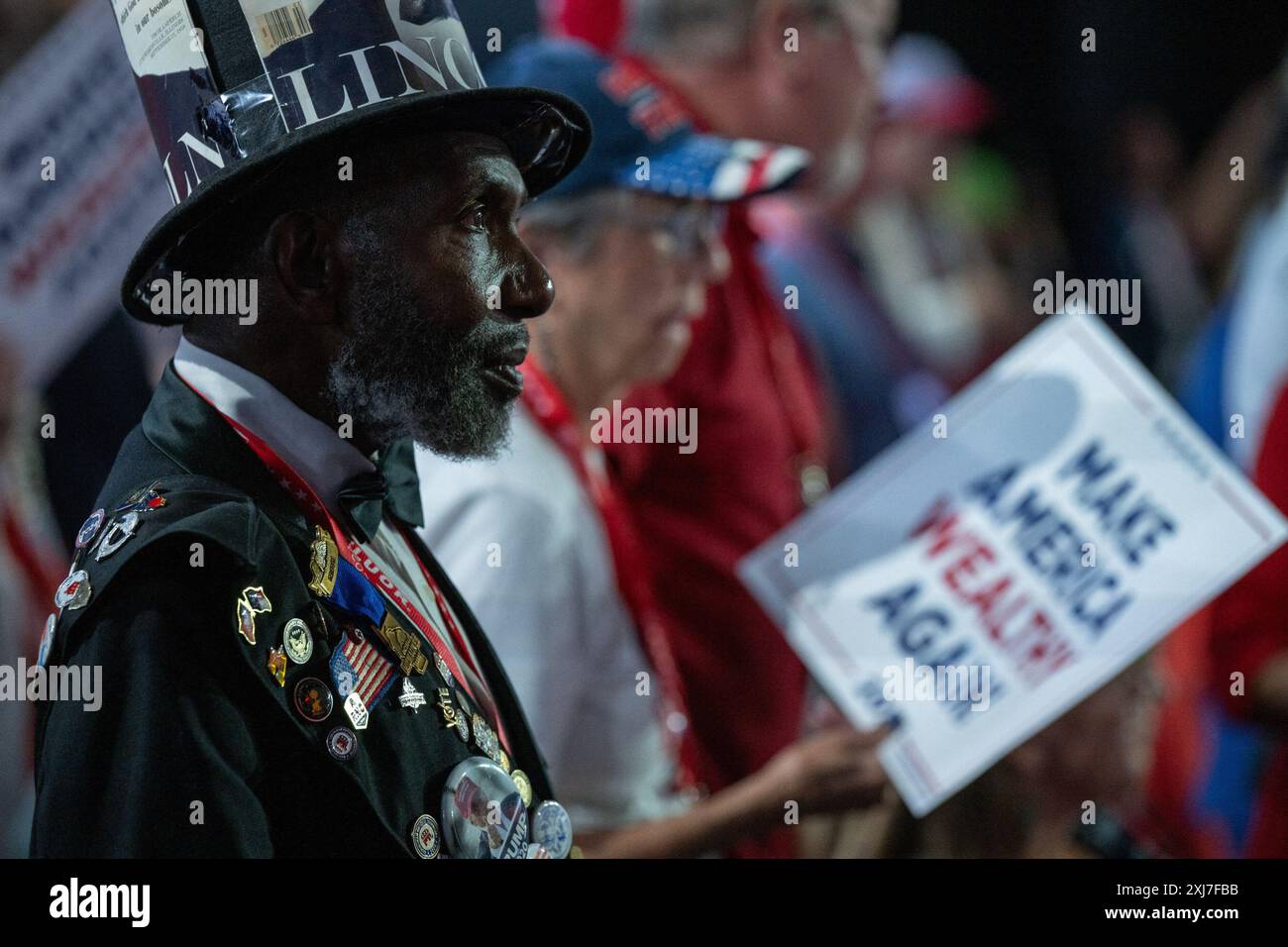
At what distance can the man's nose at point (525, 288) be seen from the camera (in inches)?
60.2

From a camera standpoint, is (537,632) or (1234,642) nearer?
(537,632)

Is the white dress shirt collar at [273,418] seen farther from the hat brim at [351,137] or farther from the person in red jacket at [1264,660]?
the person in red jacket at [1264,660]

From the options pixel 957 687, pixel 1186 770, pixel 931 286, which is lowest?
pixel 1186 770

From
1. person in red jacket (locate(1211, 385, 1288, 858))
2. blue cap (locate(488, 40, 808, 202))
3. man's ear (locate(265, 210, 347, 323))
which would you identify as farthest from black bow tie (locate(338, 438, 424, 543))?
person in red jacket (locate(1211, 385, 1288, 858))

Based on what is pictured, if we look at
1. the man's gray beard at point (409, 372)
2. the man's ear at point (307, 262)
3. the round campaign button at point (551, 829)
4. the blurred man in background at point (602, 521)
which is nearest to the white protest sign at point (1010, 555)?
the blurred man in background at point (602, 521)

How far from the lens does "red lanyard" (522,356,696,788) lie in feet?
8.39

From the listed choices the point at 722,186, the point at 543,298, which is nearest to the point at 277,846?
the point at 543,298

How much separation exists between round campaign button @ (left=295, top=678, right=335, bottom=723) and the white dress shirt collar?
248mm

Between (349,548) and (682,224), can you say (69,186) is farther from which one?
(349,548)

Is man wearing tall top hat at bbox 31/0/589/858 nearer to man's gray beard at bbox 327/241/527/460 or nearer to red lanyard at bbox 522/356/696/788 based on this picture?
man's gray beard at bbox 327/241/527/460

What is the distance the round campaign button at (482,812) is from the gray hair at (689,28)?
1707 mm
